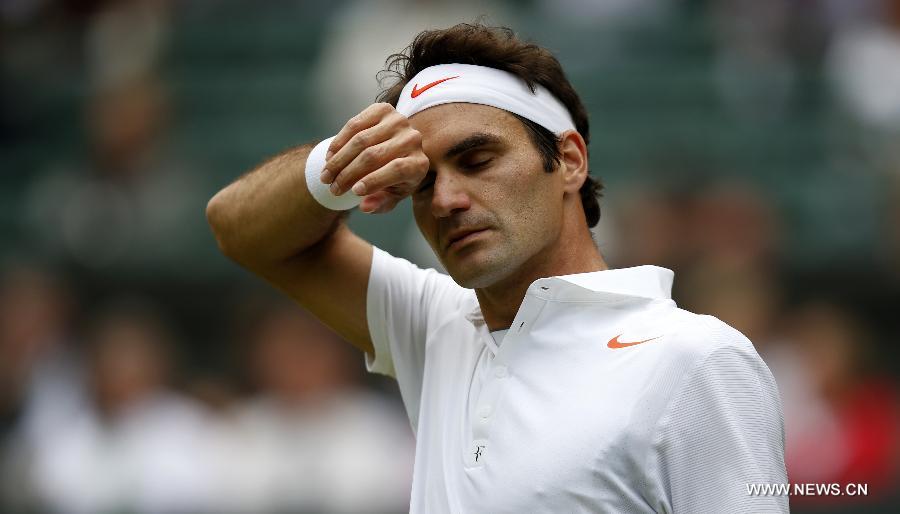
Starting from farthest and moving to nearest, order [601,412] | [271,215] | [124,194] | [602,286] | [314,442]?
[124,194], [314,442], [271,215], [602,286], [601,412]

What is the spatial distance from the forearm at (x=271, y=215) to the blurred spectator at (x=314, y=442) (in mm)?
2635

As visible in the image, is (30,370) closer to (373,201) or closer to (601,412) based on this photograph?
(373,201)

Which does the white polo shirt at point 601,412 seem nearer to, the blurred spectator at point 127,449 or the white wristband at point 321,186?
the white wristband at point 321,186

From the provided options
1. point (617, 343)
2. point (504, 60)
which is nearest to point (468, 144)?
point (504, 60)

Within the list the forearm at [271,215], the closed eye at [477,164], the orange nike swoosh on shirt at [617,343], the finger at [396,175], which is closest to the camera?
the orange nike swoosh on shirt at [617,343]

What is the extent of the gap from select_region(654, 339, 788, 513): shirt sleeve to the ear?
686 millimetres

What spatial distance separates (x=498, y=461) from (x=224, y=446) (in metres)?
3.74

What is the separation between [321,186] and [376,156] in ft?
1.00

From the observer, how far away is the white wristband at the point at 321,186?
3.07 meters

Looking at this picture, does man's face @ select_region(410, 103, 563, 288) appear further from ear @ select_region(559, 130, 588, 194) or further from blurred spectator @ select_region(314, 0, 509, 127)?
blurred spectator @ select_region(314, 0, 509, 127)

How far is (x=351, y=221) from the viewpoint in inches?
313

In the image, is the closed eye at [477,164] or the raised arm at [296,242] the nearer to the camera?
the closed eye at [477,164]

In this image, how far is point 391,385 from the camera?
23.1 ft

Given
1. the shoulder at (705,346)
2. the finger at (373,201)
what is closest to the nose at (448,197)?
the finger at (373,201)
